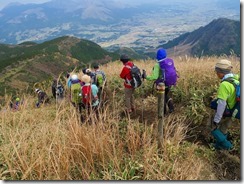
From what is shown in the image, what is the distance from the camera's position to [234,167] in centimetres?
398

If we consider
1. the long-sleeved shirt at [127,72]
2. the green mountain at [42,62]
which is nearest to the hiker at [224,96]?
the long-sleeved shirt at [127,72]

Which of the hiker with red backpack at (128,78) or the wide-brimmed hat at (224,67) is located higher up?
the wide-brimmed hat at (224,67)

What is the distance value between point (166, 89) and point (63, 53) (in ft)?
294

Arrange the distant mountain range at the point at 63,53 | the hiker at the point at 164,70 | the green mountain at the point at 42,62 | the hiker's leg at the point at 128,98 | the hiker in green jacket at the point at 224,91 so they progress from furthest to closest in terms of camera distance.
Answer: the distant mountain range at the point at 63,53
the green mountain at the point at 42,62
the hiker's leg at the point at 128,98
the hiker at the point at 164,70
the hiker in green jacket at the point at 224,91

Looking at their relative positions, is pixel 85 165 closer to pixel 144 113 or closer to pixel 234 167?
pixel 234 167

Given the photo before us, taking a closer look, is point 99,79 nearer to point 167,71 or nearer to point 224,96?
point 167,71

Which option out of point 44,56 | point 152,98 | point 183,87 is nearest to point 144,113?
point 152,98

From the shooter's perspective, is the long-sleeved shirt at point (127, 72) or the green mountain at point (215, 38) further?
the green mountain at point (215, 38)

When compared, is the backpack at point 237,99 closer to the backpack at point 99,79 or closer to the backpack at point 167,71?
the backpack at point 167,71

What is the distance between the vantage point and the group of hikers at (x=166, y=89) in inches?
157

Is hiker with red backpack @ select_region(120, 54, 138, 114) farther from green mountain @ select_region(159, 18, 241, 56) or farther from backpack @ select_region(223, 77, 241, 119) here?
green mountain @ select_region(159, 18, 241, 56)

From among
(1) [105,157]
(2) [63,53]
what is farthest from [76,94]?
(2) [63,53]

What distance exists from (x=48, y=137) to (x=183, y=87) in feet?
11.2

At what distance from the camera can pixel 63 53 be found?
92250 millimetres
